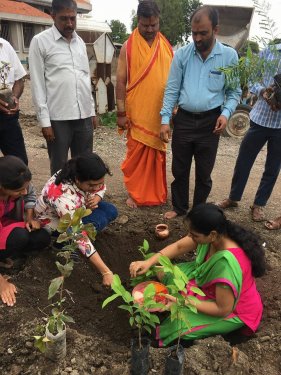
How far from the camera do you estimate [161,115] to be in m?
3.19

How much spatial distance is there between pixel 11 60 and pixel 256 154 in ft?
7.77

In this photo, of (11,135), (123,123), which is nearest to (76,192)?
(11,135)

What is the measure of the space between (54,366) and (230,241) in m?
1.12

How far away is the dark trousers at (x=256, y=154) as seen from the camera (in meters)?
3.22

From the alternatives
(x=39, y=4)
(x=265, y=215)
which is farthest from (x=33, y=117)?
(x=39, y=4)

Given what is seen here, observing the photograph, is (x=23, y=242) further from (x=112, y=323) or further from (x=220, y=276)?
(x=220, y=276)

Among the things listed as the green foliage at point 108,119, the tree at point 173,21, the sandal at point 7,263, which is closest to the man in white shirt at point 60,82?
the sandal at point 7,263

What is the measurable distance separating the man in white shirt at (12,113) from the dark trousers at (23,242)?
96 centimetres

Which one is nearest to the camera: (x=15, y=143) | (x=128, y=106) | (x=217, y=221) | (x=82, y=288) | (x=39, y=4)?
(x=217, y=221)

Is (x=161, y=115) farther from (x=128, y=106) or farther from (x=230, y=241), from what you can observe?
(x=230, y=241)

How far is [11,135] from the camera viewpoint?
3074 mm

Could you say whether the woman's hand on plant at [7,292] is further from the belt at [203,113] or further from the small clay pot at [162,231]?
the belt at [203,113]

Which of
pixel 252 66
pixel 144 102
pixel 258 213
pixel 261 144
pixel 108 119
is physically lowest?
pixel 108 119

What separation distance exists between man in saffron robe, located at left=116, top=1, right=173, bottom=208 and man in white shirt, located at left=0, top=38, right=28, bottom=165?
91 cm
